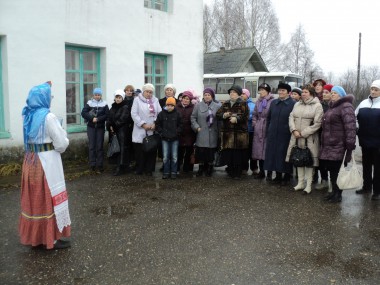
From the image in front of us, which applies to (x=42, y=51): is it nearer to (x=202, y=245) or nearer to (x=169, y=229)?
(x=169, y=229)

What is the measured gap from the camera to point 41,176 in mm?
4285

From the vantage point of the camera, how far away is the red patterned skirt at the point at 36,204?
169 inches

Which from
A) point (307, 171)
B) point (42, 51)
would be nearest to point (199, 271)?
point (307, 171)

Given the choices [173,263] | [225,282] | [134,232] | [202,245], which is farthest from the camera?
[134,232]

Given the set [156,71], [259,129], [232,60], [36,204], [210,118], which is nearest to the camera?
[36,204]

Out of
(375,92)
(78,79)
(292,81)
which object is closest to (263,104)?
(375,92)

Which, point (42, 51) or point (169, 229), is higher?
point (42, 51)

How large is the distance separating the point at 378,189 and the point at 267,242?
2780mm

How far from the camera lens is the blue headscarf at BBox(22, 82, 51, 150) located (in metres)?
4.28

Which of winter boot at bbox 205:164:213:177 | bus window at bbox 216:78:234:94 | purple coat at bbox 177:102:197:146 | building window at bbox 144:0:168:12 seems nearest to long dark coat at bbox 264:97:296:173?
winter boot at bbox 205:164:213:177

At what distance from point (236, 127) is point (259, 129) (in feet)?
1.40

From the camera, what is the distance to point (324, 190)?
7.06 meters

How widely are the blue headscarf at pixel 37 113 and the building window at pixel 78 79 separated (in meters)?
5.03

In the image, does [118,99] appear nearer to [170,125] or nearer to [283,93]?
[170,125]
